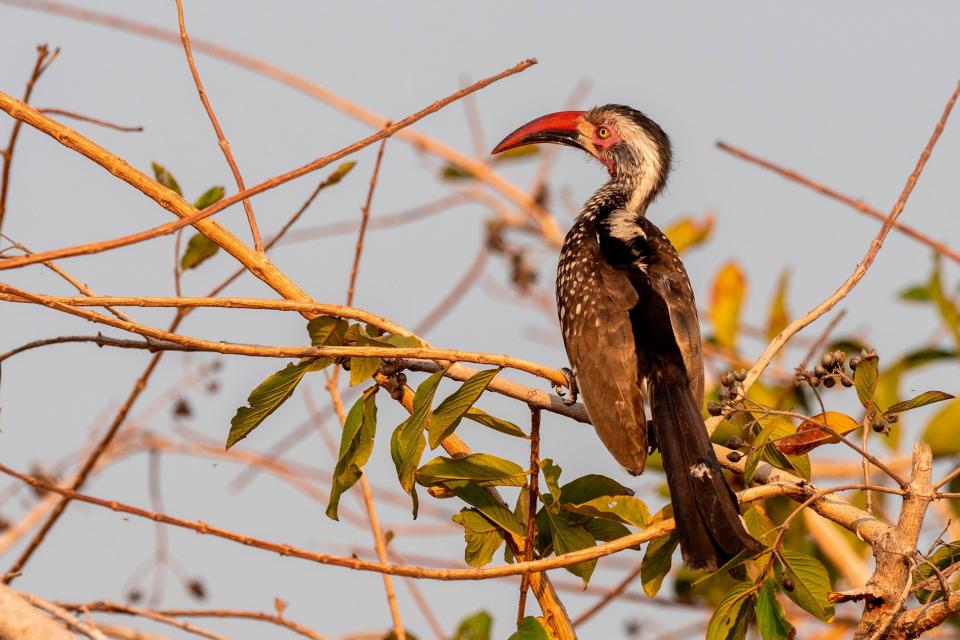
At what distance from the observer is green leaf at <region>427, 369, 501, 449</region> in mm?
2637

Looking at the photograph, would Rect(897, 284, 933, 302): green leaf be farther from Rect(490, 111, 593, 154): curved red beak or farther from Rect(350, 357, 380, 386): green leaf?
Rect(350, 357, 380, 386): green leaf

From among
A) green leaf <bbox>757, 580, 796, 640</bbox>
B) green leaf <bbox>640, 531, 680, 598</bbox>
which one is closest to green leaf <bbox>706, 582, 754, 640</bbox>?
green leaf <bbox>757, 580, 796, 640</bbox>

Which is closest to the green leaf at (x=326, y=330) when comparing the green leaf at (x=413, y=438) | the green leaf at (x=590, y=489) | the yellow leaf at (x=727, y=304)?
the green leaf at (x=413, y=438)

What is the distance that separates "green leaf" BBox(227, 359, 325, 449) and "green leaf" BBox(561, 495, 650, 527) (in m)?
0.66

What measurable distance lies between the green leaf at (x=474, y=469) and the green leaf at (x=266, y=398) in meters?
0.34

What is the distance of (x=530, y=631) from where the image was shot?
2.49 meters

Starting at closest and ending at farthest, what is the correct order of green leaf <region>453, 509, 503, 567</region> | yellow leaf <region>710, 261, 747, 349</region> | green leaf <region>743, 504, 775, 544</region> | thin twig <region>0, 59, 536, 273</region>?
thin twig <region>0, 59, 536, 273</region>
green leaf <region>453, 509, 503, 567</region>
green leaf <region>743, 504, 775, 544</region>
yellow leaf <region>710, 261, 747, 349</region>

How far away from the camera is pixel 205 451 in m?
4.82

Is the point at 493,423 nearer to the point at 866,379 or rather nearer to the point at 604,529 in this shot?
the point at 604,529

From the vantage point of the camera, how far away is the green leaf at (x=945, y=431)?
512 cm

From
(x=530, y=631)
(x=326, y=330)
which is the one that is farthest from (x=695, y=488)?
(x=326, y=330)

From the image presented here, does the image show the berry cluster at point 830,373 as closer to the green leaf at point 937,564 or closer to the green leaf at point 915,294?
the green leaf at point 937,564

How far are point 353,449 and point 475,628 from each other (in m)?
1.06

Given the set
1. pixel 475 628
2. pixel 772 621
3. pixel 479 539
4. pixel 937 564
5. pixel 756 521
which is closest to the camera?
pixel 772 621
